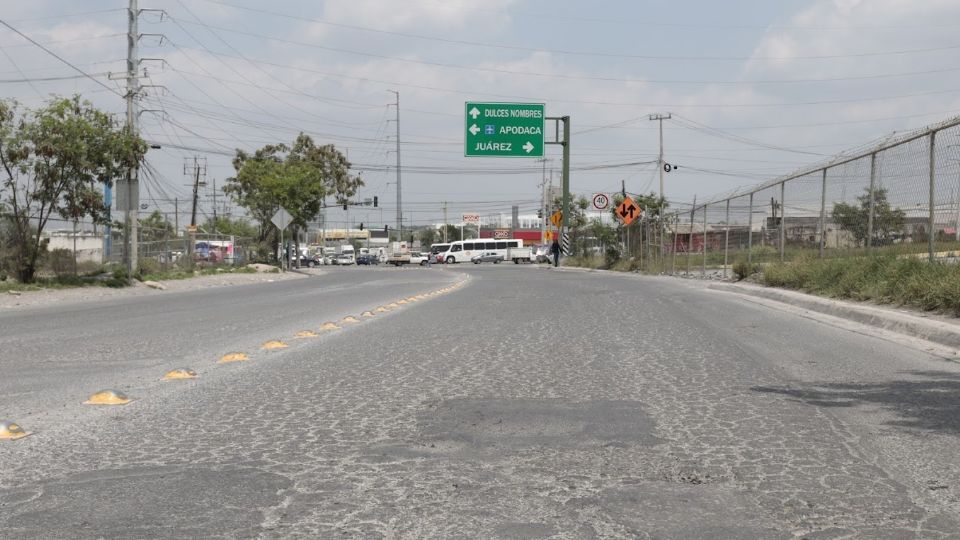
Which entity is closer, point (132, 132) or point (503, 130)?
point (132, 132)

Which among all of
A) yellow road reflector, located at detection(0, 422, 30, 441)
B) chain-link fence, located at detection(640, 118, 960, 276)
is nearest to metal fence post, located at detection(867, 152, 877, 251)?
chain-link fence, located at detection(640, 118, 960, 276)

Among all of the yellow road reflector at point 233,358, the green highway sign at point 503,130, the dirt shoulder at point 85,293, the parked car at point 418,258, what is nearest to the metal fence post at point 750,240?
the dirt shoulder at point 85,293

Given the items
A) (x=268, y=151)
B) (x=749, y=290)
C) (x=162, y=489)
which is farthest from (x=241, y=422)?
(x=268, y=151)

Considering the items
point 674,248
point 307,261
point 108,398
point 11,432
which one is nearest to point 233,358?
point 108,398

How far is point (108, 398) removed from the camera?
6.58 meters

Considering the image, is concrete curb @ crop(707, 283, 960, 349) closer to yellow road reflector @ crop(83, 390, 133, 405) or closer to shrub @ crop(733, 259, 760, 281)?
shrub @ crop(733, 259, 760, 281)

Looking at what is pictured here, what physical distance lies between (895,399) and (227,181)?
52958 millimetres

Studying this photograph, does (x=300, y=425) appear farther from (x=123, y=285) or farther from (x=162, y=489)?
(x=123, y=285)

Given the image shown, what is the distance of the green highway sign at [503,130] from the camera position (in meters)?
39.6

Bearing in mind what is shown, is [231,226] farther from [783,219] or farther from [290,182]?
[783,219]

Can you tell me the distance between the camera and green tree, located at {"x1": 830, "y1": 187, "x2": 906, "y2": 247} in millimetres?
15242

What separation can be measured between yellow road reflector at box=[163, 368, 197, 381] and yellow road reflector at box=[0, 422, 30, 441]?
7.03 feet

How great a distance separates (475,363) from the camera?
856 centimetres

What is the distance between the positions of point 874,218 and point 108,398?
13.5m
